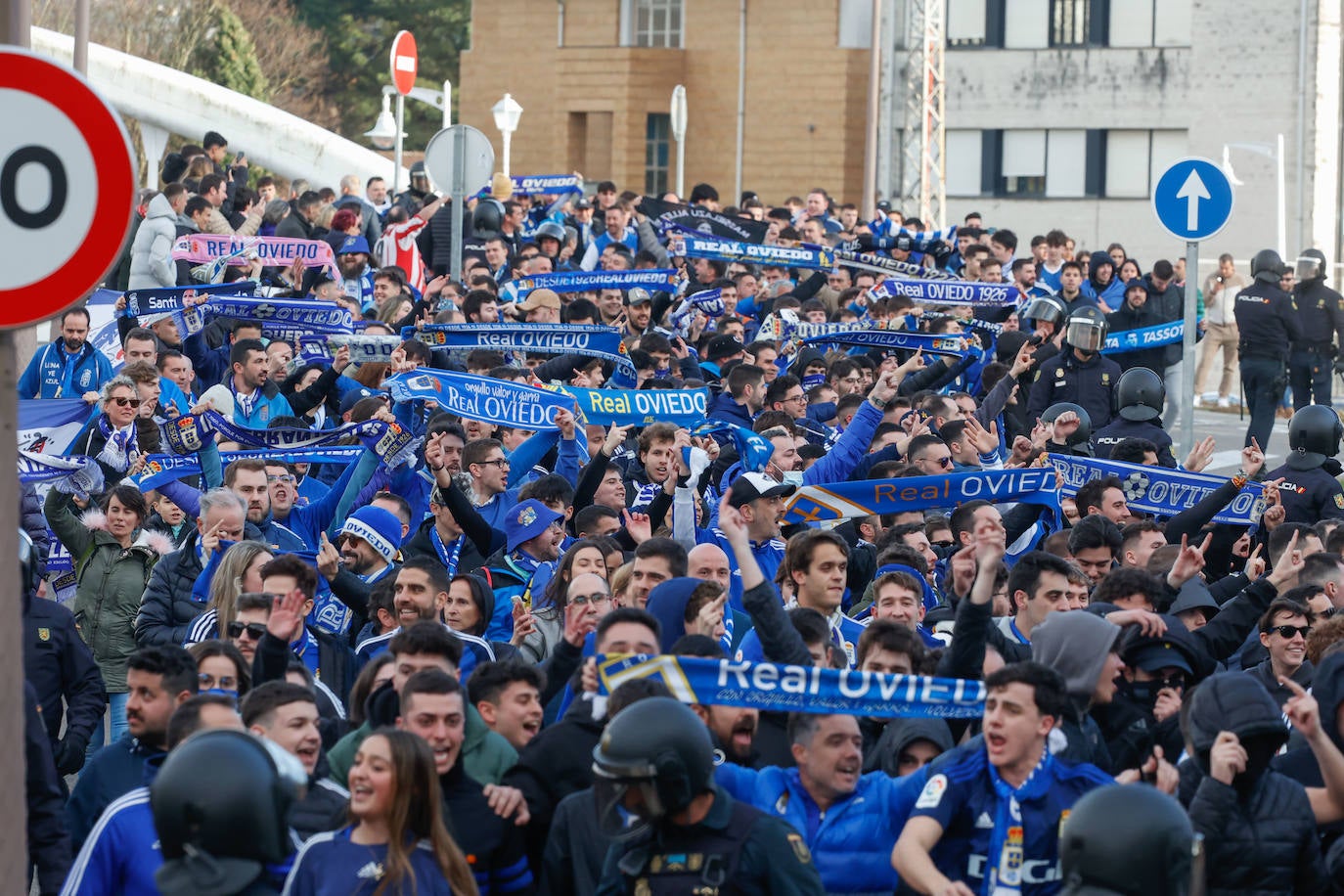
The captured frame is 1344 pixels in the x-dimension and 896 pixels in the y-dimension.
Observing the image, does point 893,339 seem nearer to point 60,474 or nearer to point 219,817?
point 60,474

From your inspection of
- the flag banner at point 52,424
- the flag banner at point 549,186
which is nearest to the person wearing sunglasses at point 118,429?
the flag banner at point 52,424

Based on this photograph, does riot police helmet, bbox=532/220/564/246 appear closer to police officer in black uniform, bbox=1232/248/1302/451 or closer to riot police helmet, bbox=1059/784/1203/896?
police officer in black uniform, bbox=1232/248/1302/451

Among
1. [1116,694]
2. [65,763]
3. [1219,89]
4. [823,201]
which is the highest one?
[1219,89]

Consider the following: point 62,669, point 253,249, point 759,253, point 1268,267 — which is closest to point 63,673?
point 62,669

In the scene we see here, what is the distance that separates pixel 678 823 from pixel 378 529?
16.7 feet

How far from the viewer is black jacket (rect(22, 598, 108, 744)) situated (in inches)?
349

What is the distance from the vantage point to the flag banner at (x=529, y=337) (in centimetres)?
1572

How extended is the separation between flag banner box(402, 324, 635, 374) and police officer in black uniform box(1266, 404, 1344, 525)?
4987 millimetres

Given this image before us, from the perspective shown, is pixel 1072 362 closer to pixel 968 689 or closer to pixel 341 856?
pixel 968 689

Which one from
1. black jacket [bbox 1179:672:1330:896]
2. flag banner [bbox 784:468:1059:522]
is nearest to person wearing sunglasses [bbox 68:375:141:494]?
flag banner [bbox 784:468:1059:522]

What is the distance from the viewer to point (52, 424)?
13.1m

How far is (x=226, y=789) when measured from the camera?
15.5ft

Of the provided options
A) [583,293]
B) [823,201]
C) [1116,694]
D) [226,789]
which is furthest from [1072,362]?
[823,201]

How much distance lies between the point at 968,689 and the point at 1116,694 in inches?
51.6
